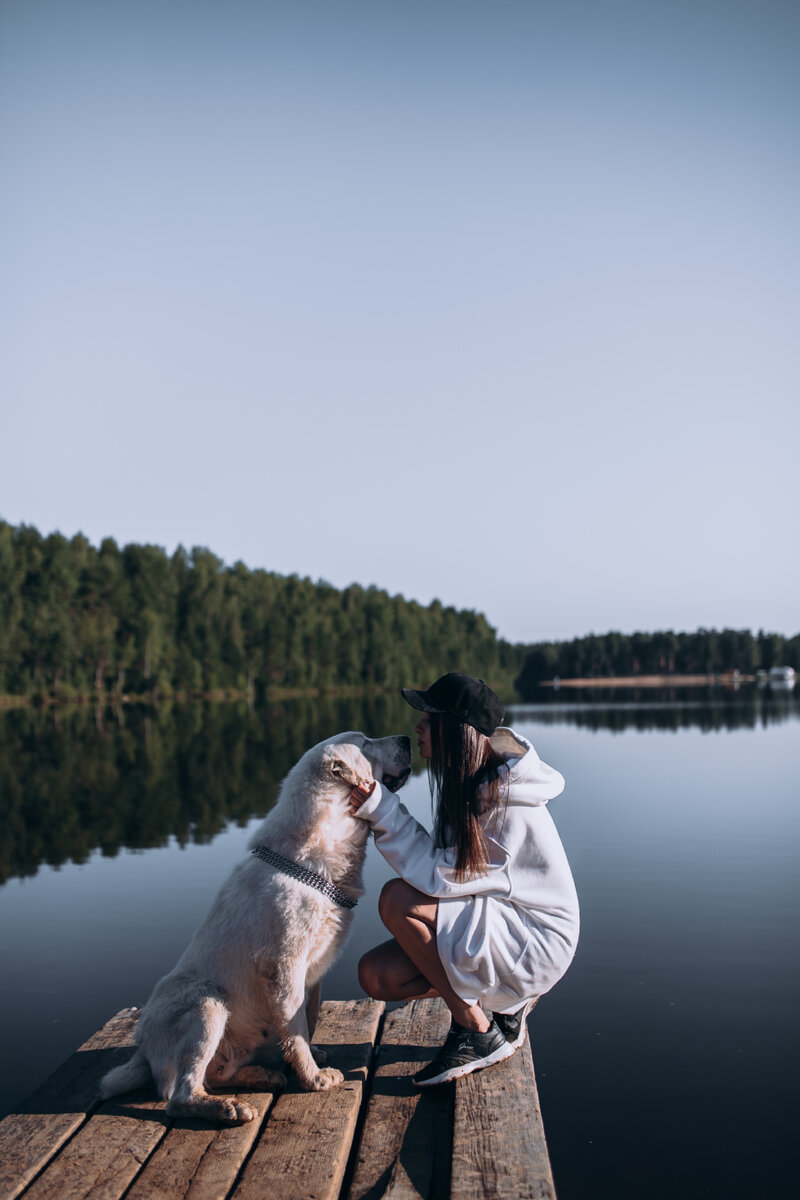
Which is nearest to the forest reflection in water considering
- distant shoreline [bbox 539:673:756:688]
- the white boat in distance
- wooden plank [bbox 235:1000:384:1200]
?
wooden plank [bbox 235:1000:384:1200]

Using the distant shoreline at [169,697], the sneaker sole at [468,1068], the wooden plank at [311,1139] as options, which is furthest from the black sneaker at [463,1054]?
the distant shoreline at [169,697]

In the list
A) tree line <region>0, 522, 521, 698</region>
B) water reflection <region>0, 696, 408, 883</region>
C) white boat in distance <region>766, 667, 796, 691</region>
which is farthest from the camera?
white boat in distance <region>766, 667, 796, 691</region>

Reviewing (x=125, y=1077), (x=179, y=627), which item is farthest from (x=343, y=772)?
(x=179, y=627)

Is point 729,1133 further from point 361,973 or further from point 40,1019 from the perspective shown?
point 40,1019

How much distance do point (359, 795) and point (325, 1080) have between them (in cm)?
110

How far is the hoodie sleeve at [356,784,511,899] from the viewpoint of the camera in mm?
3441

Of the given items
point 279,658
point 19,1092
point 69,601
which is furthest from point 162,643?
point 19,1092

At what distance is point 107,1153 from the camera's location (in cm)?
307

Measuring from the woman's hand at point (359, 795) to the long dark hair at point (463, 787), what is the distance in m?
0.26

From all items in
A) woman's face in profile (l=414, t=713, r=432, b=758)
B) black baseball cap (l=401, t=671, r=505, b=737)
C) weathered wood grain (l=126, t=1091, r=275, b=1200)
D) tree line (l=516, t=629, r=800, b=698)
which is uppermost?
tree line (l=516, t=629, r=800, b=698)

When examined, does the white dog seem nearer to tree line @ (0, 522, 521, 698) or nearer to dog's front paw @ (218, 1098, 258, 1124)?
dog's front paw @ (218, 1098, 258, 1124)

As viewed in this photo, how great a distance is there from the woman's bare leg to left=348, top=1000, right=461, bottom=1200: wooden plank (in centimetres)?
33

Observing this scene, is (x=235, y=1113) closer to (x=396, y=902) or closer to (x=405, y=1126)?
(x=405, y=1126)

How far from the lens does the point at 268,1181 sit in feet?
9.41
